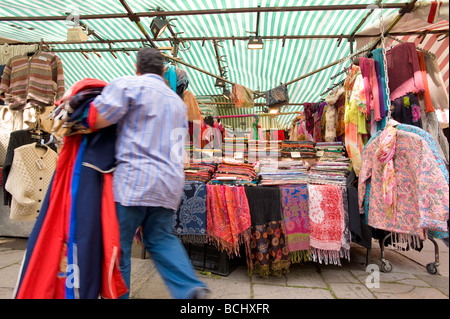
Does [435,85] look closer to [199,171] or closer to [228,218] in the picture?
[228,218]

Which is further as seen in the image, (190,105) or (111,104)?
(190,105)

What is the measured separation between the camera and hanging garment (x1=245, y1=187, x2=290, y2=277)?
2.44 metres

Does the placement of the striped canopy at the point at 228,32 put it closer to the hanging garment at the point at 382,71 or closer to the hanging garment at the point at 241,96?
the hanging garment at the point at 382,71

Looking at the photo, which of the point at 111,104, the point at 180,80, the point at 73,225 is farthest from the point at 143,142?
the point at 180,80

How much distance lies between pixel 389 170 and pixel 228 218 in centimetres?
163

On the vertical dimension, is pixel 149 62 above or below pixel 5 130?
above

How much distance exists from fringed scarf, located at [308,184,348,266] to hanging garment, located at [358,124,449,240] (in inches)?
10.3

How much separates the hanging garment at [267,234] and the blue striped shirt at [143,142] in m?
1.18

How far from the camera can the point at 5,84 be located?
11.7 feet

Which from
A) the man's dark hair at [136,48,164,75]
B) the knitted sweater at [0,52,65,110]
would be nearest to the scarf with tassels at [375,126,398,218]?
the man's dark hair at [136,48,164,75]

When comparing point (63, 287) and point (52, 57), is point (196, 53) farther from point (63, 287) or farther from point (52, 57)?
point (63, 287)

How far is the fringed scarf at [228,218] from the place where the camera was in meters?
2.47

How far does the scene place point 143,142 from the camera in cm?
151
